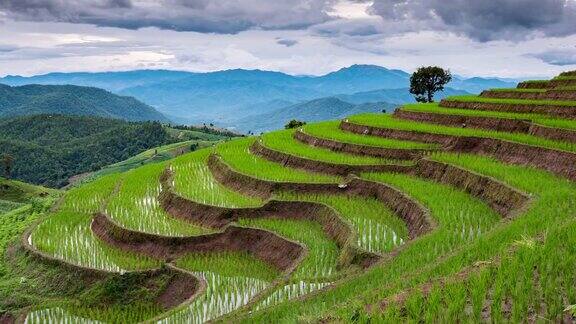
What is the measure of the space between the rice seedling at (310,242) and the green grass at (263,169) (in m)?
3.21

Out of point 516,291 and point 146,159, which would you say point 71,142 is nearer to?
point 146,159

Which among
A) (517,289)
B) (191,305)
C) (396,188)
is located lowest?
(191,305)

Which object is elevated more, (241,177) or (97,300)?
(241,177)

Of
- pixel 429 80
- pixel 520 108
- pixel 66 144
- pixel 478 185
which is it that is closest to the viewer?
pixel 478 185

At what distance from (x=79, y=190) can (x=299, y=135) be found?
42.3 feet

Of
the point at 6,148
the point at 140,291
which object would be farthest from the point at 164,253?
the point at 6,148

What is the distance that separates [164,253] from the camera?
58.8 ft

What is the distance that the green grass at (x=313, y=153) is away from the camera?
75.4ft

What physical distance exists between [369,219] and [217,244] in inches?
197

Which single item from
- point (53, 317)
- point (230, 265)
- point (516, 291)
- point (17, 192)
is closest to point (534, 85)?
point (230, 265)

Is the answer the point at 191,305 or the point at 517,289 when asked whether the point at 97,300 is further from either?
the point at 517,289

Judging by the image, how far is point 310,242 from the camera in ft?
53.4

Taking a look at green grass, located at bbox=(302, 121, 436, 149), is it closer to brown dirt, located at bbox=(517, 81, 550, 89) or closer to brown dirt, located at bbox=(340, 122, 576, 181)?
brown dirt, located at bbox=(340, 122, 576, 181)

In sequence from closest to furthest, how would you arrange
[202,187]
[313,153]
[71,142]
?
1. [202,187]
2. [313,153]
3. [71,142]
